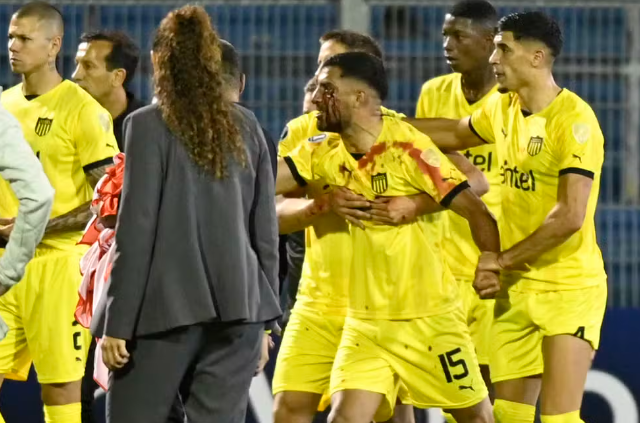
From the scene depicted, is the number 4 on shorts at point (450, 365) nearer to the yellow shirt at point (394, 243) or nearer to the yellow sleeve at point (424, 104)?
the yellow shirt at point (394, 243)

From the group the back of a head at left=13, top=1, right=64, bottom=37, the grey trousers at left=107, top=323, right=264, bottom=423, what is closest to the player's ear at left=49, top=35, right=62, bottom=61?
the back of a head at left=13, top=1, right=64, bottom=37

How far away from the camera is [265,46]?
28.1 feet

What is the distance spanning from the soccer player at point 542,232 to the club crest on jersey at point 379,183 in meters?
0.52

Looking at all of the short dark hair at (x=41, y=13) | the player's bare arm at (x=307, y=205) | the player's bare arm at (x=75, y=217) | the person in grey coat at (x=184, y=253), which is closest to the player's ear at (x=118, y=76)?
the short dark hair at (x=41, y=13)

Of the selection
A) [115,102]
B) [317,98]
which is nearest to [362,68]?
[317,98]

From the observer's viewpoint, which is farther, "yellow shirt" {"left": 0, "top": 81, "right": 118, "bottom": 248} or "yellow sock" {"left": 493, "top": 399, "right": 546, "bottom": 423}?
"yellow shirt" {"left": 0, "top": 81, "right": 118, "bottom": 248}

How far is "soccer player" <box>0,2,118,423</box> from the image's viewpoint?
21.8 ft

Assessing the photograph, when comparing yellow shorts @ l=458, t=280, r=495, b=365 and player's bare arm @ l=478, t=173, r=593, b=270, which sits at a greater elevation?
player's bare arm @ l=478, t=173, r=593, b=270

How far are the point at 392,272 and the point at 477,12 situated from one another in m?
1.79

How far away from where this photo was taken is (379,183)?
5.84m

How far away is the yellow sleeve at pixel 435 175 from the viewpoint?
572 centimetres

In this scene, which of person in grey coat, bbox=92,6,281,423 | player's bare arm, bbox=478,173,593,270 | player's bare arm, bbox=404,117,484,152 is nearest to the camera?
person in grey coat, bbox=92,6,281,423

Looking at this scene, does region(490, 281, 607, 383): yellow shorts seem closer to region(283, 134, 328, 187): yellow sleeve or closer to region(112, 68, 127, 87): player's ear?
region(283, 134, 328, 187): yellow sleeve

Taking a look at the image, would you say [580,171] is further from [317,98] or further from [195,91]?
[195,91]
